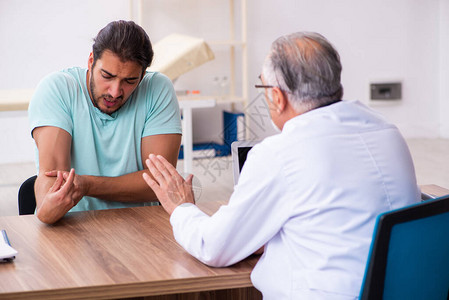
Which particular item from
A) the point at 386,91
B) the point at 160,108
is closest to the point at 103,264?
the point at 160,108

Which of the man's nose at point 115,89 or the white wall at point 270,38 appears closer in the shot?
the man's nose at point 115,89

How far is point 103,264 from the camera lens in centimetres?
134

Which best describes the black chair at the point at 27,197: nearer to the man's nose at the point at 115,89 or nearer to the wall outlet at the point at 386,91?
the man's nose at the point at 115,89

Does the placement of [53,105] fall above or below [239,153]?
above

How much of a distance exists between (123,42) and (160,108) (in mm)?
293

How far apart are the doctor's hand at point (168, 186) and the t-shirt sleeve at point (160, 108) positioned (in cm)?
50

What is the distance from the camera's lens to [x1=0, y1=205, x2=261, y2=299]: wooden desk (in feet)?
4.04

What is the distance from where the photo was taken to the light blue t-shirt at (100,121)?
194 centimetres

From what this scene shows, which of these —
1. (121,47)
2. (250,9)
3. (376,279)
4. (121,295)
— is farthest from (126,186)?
(250,9)

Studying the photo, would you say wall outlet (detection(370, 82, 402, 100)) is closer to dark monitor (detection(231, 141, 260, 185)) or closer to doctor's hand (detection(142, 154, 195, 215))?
dark monitor (detection(231, 141, 260, 185))

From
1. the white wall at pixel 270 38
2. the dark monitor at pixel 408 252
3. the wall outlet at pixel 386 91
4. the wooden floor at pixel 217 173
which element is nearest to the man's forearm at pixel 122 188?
the dark monitor at pixel 408 252

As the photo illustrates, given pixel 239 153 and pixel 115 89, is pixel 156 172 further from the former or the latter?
pixel 115 89

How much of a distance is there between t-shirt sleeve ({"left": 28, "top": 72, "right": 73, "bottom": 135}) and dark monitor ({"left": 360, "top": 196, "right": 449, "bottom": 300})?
3.79 ft

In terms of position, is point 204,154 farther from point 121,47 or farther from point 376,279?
point 376,279
